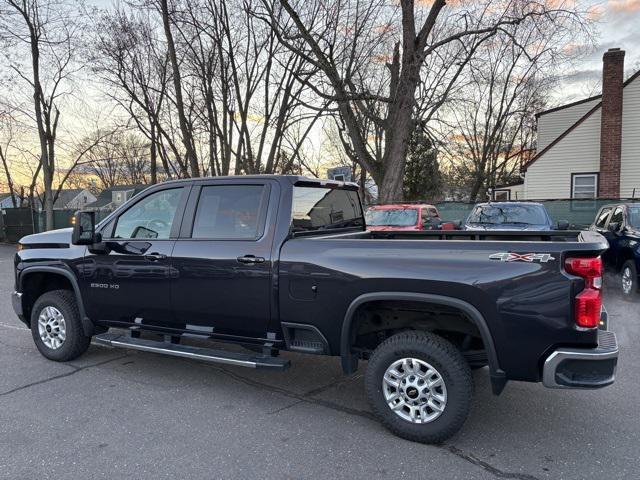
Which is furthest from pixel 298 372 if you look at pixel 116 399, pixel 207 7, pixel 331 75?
pixel 207 7

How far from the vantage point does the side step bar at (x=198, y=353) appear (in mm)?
→ 3934

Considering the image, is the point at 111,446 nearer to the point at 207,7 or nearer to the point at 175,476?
the point at 175,476

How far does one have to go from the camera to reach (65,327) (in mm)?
5125

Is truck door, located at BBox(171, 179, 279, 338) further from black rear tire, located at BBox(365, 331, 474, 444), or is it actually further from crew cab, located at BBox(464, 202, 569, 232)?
crew cab, located at BBox(464, 202, 569, 232)

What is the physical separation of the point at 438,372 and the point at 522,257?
98 centimetres

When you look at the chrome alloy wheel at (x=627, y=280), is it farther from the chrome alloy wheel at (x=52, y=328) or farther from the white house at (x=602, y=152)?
the white house at (x=602, y=152)

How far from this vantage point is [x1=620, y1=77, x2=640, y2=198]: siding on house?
58.9 ft

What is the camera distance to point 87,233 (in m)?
4.65

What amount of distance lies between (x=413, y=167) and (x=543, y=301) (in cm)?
3757

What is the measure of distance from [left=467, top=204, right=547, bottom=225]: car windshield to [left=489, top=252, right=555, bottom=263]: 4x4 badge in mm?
8062

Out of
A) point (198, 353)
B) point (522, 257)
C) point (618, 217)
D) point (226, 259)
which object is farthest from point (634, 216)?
point (198, 353)

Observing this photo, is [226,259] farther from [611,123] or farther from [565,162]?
[565,162]

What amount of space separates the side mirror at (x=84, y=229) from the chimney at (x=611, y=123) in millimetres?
18657

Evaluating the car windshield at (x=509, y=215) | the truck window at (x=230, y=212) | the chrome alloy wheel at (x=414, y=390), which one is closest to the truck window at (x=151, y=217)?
the truck window at (x=230, y=212)
